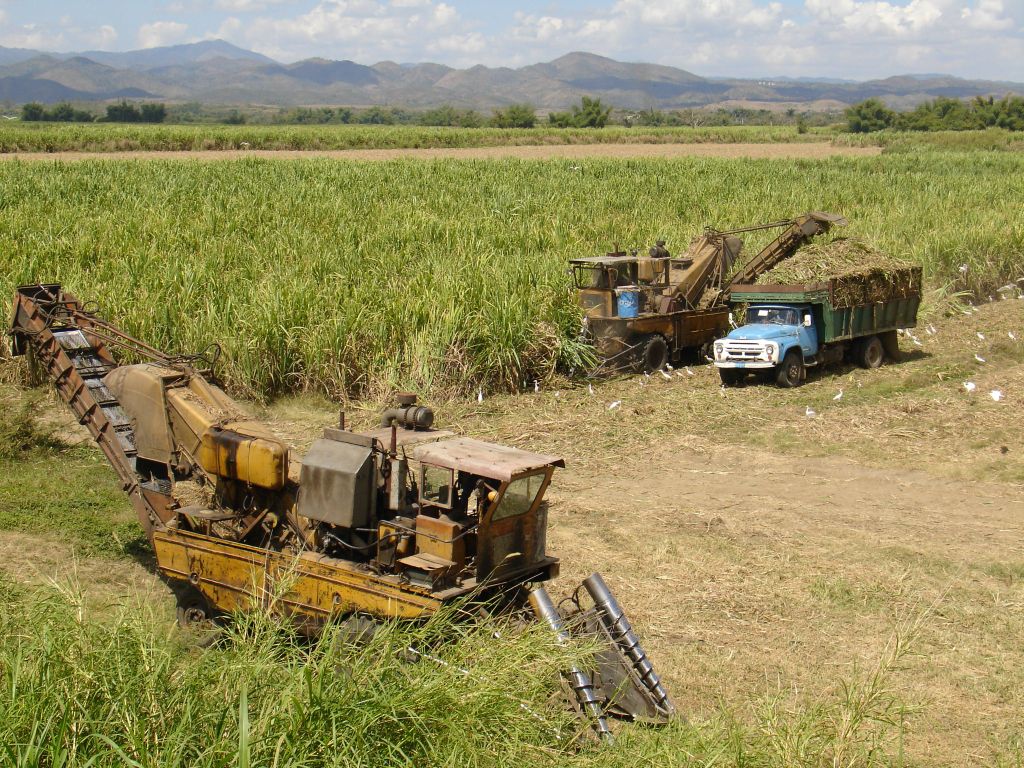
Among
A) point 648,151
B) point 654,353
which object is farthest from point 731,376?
point 648,151

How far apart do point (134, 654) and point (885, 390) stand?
45.6 feet

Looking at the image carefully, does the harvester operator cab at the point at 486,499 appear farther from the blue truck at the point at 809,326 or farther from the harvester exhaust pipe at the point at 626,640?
the blue truck at the point at 809,326

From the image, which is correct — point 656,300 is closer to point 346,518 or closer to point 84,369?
point 84,369

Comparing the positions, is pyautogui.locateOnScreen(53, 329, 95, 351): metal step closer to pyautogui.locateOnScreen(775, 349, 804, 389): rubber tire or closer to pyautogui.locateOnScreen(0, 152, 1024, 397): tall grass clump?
pyautogui.locateOnScreen(0, 152, 1024, 397): tall grass clump

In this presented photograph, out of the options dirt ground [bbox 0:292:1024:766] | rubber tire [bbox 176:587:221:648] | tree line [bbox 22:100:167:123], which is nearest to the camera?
dirt ground [bbox 0:292:1024:766]

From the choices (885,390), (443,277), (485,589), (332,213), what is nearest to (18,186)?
(332,213)

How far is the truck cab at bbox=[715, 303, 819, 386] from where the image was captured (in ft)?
53.7

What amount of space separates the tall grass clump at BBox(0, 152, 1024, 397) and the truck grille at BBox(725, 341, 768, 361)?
2.33 metres

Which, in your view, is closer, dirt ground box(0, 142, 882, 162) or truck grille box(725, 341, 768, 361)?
truck grille box(725, 341, 768, 361)

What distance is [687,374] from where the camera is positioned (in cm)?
1747

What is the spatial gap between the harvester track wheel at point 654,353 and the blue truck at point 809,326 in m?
0.92

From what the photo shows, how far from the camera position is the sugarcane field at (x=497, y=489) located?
5.08 m

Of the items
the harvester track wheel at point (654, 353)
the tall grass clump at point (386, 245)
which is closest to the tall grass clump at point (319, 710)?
the tall grass clump at point (386, 245)

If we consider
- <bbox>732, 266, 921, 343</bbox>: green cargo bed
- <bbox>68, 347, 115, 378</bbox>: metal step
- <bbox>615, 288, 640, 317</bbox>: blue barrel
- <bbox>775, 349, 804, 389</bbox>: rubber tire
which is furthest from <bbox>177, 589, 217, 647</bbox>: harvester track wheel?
<bbox>732, 266, 921, 343</bbox>: green cargo bed
